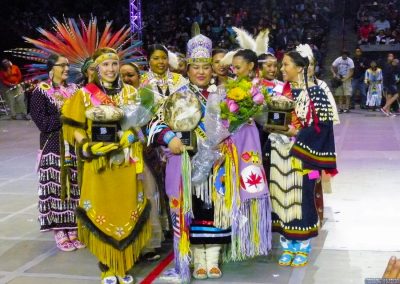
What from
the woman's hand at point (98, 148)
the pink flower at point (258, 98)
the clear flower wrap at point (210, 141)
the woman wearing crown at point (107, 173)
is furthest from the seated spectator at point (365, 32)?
the woman's hand at point (98, 148)

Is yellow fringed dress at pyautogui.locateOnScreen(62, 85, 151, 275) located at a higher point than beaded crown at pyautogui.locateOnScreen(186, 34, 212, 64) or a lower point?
lower

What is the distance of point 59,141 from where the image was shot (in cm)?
496

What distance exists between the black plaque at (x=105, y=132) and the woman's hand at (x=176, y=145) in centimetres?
37

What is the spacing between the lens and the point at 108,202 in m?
4.11

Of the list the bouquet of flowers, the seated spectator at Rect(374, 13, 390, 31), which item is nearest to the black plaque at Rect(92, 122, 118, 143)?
the bouquet of flowers

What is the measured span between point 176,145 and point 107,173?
0.49 metres

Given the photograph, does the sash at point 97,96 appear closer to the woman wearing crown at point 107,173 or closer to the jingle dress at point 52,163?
the woman wearing crown at point 107,173

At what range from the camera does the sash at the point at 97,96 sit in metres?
4.14

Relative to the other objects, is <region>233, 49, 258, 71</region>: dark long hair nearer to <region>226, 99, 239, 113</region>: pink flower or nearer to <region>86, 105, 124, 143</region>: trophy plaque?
<region>226, 99, 239, 113</region>: pink flower

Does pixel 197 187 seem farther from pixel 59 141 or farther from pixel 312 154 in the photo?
pixel 59 141

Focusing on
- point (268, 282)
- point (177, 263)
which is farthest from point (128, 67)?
point (268, 282)

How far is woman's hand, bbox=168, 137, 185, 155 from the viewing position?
4074mm

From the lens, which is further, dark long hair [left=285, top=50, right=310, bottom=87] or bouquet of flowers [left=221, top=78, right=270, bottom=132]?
dark long hair [left=285, top=50, right=310, bottom=87]

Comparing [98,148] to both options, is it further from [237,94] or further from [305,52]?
[305,52]
